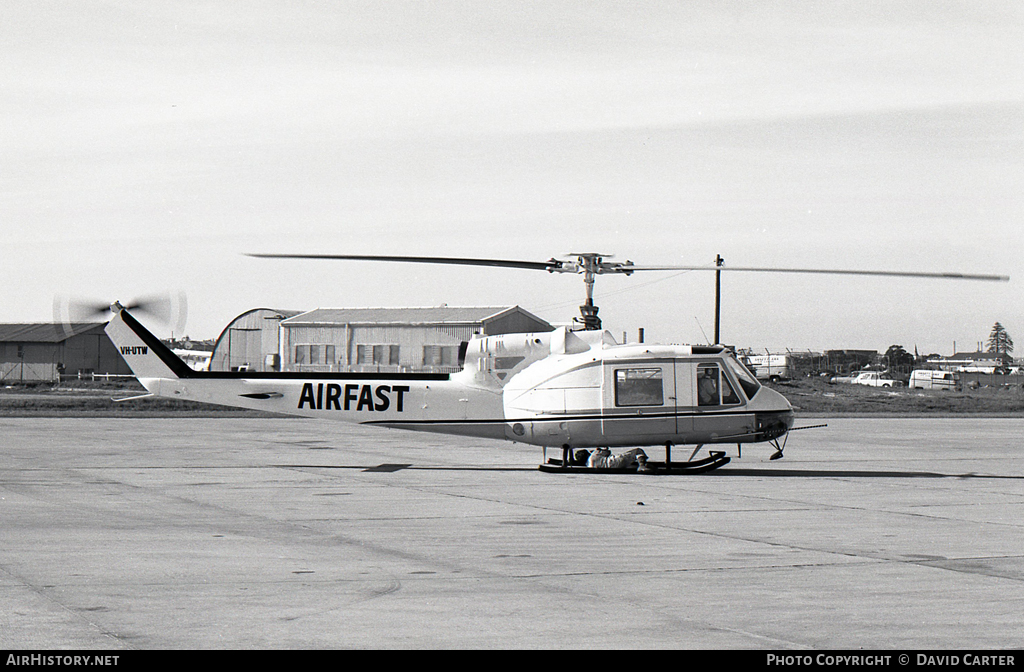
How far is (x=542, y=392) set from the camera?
69.4ft

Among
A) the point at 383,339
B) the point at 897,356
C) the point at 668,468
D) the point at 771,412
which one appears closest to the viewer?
the point at 668,468

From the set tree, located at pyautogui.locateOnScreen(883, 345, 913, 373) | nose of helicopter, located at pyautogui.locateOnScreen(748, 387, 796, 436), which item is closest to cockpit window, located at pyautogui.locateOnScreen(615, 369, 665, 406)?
nose of helicopter, located at pyautogui.locateOnScreen(748, 387, 796, 436)

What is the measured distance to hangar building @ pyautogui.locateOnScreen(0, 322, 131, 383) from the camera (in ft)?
295

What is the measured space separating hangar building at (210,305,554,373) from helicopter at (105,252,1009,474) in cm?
3860

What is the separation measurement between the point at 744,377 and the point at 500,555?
421 inches

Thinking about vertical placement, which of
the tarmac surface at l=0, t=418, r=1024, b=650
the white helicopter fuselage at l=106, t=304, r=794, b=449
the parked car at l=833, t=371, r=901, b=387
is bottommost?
the tarmac surface at l=0, t=418, r=1024, b=650

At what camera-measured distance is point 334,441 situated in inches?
1158

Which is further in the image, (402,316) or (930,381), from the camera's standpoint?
(930,381)

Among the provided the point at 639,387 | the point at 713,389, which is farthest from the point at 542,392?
the point at 713,389

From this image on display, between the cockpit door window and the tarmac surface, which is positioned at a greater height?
the cockpit door window

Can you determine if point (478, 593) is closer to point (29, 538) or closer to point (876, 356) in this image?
point (29, 538)

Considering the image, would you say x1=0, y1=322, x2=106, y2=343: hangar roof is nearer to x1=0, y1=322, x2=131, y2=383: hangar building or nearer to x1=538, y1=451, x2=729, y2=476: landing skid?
x1=0, y1=322, x2=131, y2=383: hangar building

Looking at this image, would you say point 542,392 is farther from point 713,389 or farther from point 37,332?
point 37,332
